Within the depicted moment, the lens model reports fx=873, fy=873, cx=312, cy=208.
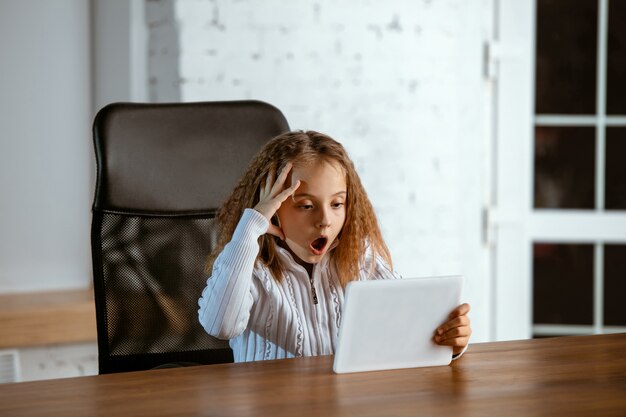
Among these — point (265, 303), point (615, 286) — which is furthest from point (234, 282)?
point (615, 286)

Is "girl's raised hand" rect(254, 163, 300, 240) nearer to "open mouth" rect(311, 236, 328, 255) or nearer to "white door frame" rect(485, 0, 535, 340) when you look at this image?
"open mouth" rect(311, 236, 328, 255)

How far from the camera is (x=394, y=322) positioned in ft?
3.98

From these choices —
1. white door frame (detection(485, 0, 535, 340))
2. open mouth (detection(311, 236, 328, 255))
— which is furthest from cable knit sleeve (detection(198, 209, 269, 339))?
white door frame (detection(485, 0, 535, 340))

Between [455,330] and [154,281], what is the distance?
680 mm

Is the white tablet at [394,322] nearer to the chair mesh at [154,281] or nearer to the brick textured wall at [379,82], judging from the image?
the chair mesh at [154,281]

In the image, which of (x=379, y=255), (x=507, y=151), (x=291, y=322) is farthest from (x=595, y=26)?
(x=291, y=322)

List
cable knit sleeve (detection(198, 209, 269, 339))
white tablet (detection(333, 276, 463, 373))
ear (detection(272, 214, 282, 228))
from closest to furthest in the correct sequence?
white tablet (detection(333, 276, 463, 373)), cable knit sleeve (detection(198, 209, 269, 339)), ear (detection(272, 214, 282, 228))

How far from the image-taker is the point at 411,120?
2.95 metres

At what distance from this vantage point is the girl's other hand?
1.24m

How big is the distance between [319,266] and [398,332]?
40cm

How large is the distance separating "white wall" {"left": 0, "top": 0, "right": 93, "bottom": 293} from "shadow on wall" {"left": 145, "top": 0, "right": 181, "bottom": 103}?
24 cm

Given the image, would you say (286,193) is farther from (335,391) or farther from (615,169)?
(615,169)

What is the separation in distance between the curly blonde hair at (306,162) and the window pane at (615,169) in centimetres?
173

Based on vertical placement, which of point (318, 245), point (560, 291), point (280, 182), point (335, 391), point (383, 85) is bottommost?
point (560, 291)
